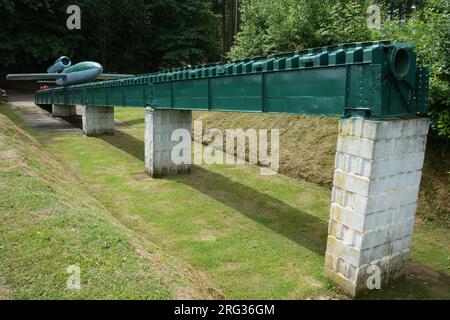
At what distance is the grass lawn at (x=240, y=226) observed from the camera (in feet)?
30.7

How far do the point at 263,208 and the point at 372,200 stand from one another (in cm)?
641

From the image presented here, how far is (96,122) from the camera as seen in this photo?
95.2 ft

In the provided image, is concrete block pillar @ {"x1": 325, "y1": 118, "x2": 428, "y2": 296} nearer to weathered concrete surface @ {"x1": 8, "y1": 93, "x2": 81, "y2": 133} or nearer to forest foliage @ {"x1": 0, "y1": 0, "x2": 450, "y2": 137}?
forest foliage @ {"x1": 0, "y1": 0, "x2": 450, "y2": 137}

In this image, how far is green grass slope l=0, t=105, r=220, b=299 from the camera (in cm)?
686

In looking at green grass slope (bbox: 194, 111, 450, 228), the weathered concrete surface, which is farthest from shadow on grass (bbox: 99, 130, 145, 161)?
green grass slope (bbox: 194, 111, 450, 228)

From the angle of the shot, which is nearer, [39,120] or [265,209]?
[265,209]

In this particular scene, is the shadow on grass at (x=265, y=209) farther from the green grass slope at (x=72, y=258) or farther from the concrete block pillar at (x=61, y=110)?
the concrete block pillar at (x=61, y=110)

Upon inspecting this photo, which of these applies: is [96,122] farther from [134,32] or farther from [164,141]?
[134,32]

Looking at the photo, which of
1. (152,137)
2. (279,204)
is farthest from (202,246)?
(152,137)

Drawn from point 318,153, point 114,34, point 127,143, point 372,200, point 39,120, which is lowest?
point 127,143

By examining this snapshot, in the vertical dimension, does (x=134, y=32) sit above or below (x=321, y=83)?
above

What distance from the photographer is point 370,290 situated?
895 cm

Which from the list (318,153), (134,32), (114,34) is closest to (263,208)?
(318,153)

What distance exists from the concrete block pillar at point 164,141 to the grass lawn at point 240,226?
74 centimetres
